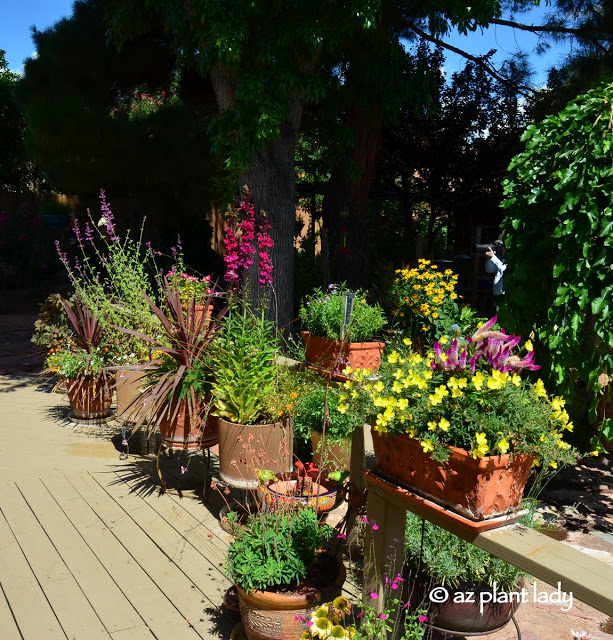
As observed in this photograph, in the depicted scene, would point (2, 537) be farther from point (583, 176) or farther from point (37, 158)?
point (37, 158)

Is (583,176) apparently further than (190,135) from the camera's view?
No

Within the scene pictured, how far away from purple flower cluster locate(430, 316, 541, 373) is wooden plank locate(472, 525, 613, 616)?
454mm

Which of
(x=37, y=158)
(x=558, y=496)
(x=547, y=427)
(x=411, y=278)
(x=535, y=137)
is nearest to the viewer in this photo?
(x=547, y=427)

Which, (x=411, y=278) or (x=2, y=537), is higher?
(x=411, y=278)

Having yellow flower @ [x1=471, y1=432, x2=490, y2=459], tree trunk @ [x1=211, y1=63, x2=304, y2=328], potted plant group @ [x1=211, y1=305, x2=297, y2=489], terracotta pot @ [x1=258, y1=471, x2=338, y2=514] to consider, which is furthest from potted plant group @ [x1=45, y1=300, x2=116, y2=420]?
yellow flower @ [x1=471, y1=432, x2=490, y2=459]

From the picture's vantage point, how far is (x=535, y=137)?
12.0ft

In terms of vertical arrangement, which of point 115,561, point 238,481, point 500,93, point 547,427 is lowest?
point 115,561

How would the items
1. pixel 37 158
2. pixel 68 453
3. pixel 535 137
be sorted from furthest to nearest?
pixel 37 158, pixel 68 453, pixel 535 137

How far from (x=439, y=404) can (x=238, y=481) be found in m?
1.62

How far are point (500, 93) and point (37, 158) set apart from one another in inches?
288

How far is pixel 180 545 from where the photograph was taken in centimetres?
332

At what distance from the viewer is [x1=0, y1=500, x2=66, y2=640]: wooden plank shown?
102 inches

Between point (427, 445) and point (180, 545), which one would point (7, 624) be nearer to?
point (180, 545)

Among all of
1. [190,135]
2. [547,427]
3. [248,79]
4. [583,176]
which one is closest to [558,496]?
[583,176]
